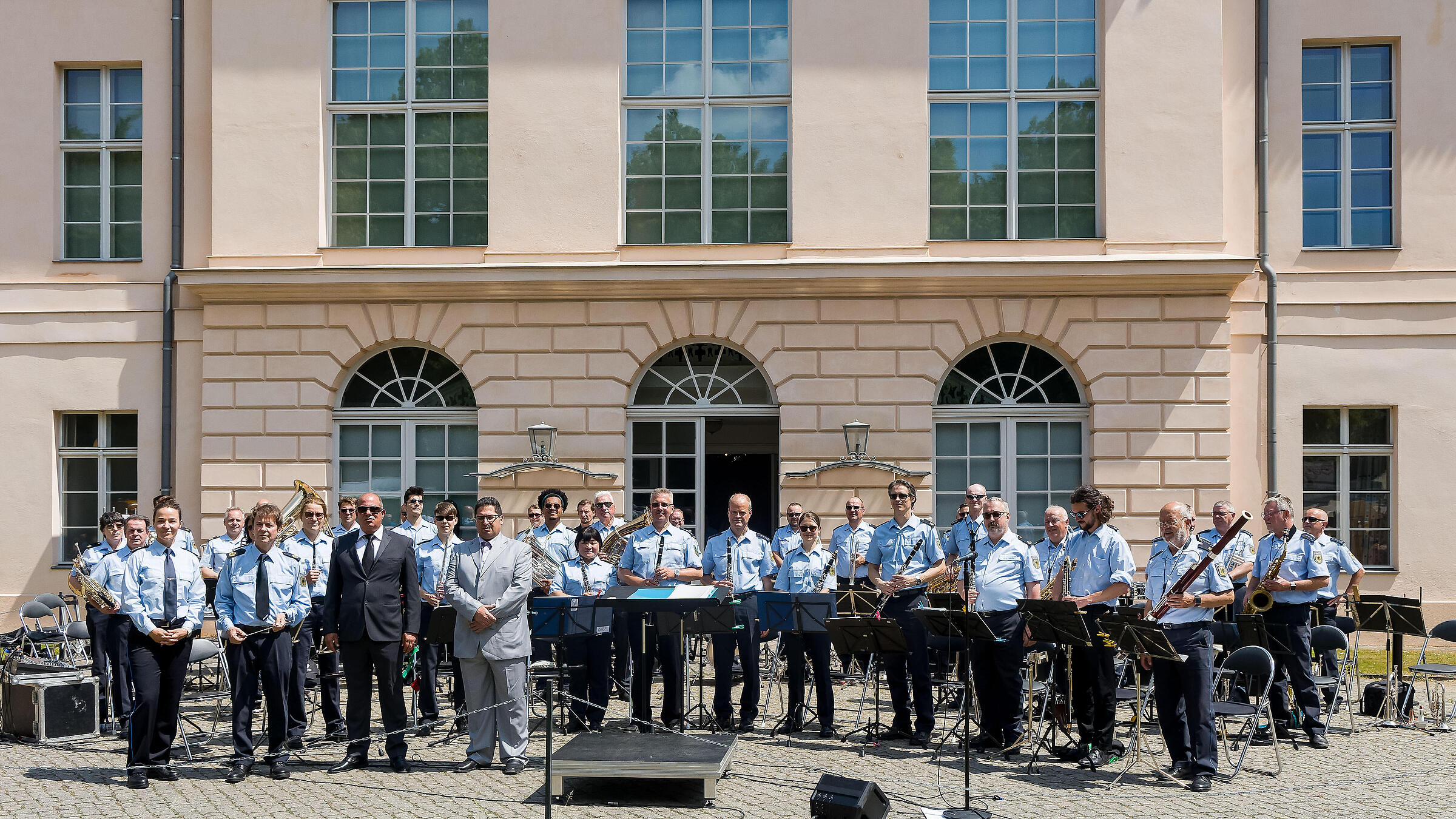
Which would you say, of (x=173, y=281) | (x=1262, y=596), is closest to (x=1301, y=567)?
(x=1262, y=596)

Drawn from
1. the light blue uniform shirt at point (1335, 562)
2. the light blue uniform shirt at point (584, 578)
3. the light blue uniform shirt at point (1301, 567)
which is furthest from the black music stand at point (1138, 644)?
the light blue uniform shirt at point (584, 578)

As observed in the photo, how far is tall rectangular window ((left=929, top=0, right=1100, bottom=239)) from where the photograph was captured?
15.9 m

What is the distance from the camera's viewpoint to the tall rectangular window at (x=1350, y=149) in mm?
16000

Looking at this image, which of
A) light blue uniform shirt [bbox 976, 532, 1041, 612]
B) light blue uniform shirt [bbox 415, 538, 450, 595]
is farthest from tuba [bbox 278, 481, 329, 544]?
light blue uniform shirt [bbox 976, 532, 1041, 612]

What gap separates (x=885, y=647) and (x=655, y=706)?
2.71 m

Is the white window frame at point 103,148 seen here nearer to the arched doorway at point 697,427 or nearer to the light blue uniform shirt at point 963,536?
the arched doorway at point 697,427

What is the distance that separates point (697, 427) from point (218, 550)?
242 inches

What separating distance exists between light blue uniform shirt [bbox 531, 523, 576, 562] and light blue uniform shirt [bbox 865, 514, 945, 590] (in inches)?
111

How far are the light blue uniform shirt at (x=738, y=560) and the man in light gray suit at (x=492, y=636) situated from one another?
2677 mm

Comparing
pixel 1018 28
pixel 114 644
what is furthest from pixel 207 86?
pixel 1018 28

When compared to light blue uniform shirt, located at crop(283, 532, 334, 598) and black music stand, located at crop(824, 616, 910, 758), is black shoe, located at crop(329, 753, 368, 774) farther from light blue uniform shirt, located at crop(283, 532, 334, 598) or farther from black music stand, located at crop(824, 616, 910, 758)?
black music stand, located at crop(824, 616, 910, 758)

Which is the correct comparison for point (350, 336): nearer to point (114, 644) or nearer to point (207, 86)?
point (207, 86)

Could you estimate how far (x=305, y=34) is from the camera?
53.1ft

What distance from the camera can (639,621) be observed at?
10.5 meters
